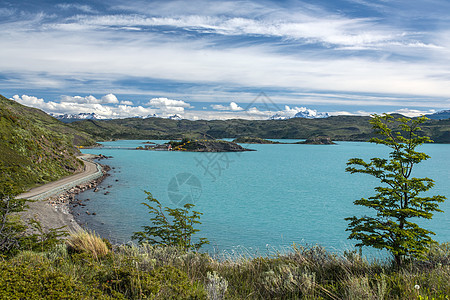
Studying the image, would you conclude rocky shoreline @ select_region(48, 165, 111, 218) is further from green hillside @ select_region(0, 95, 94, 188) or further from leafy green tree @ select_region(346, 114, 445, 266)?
leafy green tree @ select_region(346, 114, 445, 266)

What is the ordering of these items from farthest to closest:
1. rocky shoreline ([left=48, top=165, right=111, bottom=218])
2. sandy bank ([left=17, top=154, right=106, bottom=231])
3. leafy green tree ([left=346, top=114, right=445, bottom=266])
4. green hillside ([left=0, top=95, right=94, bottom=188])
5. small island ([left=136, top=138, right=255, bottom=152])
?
small island ([left=136, top=138, right=255, bottom=152]) → green hillside ([left=0, top=95, right=94, bottom=188]) → rocky shoreline ([left=48, top=165, right=111, bottom=218]) → sandy bank ([left=17, top=154, right=106, bottom=231]) → leafy green tree ([left=346, top=114, right=445, bottom=266])

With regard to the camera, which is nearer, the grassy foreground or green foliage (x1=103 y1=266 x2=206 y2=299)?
the grassy foreground

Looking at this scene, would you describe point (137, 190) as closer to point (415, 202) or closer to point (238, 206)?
point (238, 206)

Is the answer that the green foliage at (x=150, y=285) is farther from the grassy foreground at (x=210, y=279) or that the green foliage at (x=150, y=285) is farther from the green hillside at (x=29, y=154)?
the green hillside at (x=29, y=154)

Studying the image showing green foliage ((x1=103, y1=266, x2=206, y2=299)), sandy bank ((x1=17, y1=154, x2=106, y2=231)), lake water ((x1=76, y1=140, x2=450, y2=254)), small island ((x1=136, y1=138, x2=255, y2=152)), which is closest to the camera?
green foliage ((x1=103, y1=266, x2=206, y2=299))

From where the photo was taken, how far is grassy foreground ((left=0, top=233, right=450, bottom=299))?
14.9 feet

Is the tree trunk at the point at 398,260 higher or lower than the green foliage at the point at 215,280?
lower

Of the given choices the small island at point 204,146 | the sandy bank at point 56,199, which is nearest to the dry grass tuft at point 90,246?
the sandy bank at point 56,199

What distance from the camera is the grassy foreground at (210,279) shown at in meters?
4.54

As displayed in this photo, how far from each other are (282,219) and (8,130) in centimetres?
4899

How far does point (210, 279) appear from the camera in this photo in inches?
212

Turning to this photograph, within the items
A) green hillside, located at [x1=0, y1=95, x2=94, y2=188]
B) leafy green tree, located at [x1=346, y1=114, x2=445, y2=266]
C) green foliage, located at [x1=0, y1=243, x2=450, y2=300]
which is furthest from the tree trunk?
green hillside, located at [x1=0, y1=95, x2=94, y2=188]

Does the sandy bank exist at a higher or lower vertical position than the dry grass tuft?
lower

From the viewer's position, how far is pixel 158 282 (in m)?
5.09
